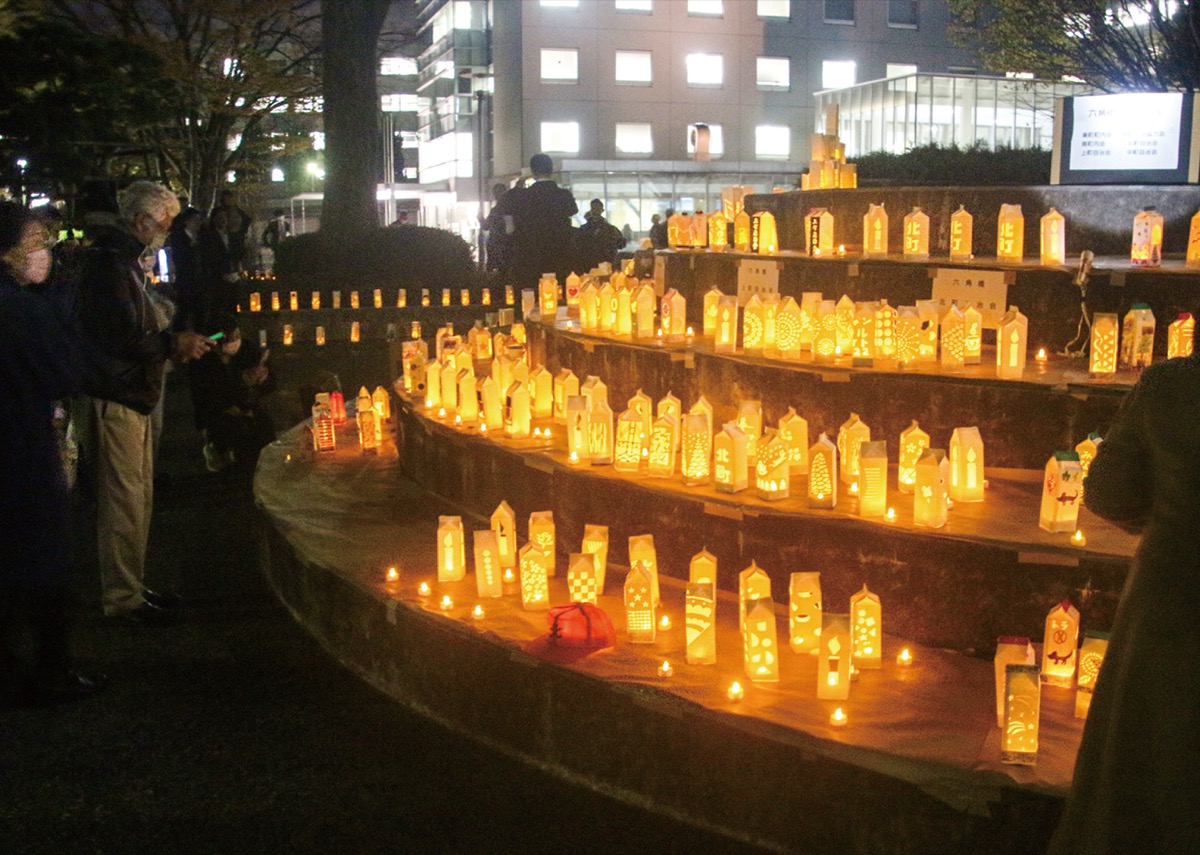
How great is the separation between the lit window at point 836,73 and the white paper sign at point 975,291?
30629 mm

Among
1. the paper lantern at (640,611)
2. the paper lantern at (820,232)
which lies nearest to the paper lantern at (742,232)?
the paper lantern at (820,232)

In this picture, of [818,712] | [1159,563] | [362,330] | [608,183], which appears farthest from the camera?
[608,183]

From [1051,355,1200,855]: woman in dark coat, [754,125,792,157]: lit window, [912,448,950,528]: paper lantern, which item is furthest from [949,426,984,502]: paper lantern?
[754,125,792,157]: lit window

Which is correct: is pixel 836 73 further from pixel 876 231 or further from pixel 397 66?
pixel 876 231

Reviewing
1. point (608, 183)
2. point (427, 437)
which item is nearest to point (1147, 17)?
point (427, 437)

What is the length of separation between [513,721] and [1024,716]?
1656mm

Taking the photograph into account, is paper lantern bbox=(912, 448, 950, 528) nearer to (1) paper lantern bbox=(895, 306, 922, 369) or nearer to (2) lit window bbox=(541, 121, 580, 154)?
(1) paper lantern bbox=(895, 306, 922, 369)

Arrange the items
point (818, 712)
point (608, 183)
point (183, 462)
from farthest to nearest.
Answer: point (608, 183) < point (183, 462) < point (818, 712)

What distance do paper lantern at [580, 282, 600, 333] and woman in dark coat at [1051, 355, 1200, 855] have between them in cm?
417

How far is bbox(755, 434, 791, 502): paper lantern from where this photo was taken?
163 inches

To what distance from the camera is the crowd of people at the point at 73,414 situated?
4234 millimetres

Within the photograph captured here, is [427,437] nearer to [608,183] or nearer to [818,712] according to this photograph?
[818,712]

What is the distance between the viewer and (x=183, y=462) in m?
8.73

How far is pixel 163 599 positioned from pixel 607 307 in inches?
105
